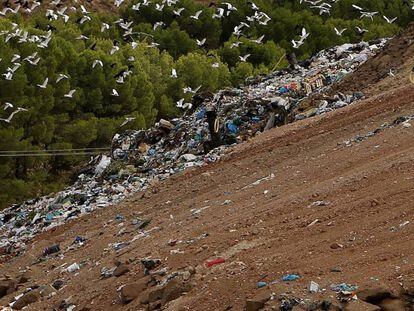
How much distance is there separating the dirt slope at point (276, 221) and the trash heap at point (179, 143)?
801mm

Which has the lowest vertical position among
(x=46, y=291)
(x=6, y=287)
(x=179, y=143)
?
(x=179, y=143)

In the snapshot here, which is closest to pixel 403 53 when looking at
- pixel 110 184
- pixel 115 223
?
pixel 110 184

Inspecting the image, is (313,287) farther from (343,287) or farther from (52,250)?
(52,250)

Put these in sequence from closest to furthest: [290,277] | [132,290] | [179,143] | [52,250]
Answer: [290,277], [132,290], [52,250], [179,143]

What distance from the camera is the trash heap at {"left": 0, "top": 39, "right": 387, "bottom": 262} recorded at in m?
12.5

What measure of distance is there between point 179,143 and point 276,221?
24.0 ft

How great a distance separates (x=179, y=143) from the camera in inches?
576

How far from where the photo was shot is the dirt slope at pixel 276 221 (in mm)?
5984

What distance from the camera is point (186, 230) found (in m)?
8.38

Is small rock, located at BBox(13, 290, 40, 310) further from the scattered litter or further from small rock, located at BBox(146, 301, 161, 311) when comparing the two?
the scattered litter

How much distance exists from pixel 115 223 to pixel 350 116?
3747mm

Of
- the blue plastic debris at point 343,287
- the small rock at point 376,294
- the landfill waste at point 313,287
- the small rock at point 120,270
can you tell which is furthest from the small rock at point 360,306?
the small rock at point 120,270

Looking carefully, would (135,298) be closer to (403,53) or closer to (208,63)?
(403,53)

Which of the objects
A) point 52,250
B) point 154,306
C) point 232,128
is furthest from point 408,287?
point 232,128
